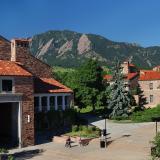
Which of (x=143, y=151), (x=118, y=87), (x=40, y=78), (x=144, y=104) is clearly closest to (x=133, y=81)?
(x=144, y=104)

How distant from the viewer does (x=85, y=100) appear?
213ft

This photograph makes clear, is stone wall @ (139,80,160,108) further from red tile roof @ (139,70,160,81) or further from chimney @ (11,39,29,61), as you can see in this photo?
chimney @ (11,39,29,61)

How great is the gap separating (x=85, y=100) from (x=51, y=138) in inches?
785

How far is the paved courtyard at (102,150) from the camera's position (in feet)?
117

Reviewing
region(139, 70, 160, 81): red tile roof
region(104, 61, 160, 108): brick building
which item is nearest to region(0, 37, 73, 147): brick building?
region(104, 61, 160, 108): brick building

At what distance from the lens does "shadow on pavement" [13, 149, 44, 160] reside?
1423 inches

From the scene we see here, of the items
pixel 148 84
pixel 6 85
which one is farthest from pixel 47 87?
pixel 148 84

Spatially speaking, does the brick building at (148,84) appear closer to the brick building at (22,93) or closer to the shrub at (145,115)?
the shrub at (145,115)

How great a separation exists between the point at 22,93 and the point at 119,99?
24781mm

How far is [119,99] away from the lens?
62.2 m

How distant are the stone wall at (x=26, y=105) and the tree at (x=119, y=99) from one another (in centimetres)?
2289

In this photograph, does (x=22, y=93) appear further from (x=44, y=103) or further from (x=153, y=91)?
(x=153, y=91)

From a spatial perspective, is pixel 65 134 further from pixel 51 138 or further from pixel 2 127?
pixel 2 127

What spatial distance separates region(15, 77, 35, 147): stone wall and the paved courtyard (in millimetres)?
1199
